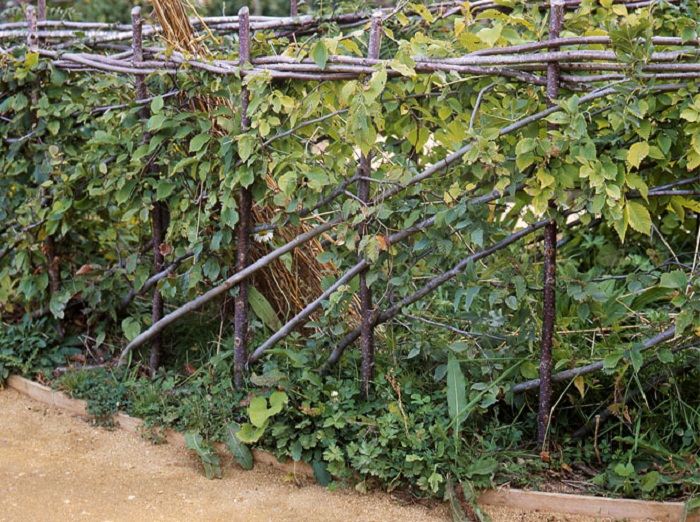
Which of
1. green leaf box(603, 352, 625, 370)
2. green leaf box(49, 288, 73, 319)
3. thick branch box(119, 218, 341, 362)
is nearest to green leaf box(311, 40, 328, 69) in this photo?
thick branch box(119, 218, 341, 362)

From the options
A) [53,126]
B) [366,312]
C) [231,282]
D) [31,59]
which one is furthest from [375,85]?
[31,59]

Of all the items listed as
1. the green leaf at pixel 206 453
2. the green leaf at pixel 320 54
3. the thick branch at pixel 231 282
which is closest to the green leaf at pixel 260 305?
the thick branch at pixel 231 282

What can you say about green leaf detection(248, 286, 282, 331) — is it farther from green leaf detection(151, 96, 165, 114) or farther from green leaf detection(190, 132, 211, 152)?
green leaf detection(151, 96, 165, 114)

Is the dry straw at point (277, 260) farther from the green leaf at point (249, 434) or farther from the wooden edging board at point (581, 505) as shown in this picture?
the wooden edging board at point (581, 505)

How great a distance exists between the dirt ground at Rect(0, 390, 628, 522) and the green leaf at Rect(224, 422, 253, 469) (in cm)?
4

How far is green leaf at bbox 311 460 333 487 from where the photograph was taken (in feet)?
10.9

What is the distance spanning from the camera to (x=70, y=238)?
448 centimetres

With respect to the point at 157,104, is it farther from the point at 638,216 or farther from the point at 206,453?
the point at 638,216

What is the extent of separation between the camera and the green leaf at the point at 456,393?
3221 millimetres

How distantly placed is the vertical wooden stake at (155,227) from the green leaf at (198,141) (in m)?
0.43

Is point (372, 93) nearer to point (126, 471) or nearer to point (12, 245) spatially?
point (126, 471)

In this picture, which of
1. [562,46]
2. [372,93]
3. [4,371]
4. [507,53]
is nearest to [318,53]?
[372,93]

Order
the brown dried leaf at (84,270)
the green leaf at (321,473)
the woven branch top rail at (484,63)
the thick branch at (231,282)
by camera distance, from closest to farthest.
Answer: the woven branch top rail at (484,63), the green leaf at (321,473), the thick branch at (231,282), the brown dried leaf at (84,270)

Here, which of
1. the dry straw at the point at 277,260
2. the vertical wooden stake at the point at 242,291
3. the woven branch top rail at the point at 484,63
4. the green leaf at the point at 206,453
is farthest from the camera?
the dry straw at the point at 277,260
